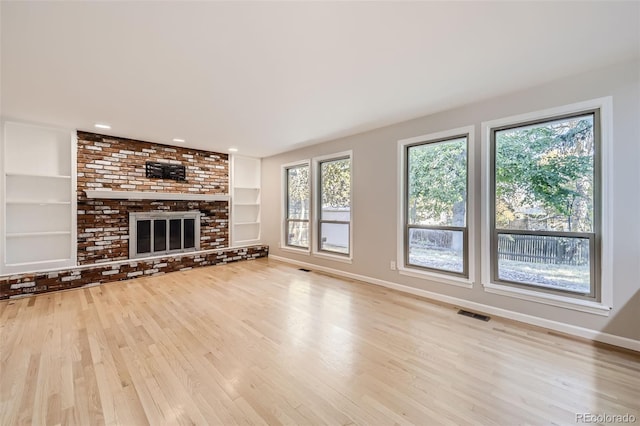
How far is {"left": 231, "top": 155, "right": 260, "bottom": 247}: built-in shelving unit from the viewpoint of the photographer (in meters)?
6.47

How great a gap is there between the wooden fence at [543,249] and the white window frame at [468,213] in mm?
356

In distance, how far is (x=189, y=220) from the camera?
5.76 m

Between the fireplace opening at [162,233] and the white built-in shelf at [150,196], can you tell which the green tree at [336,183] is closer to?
the white built-in shelf at [150,196]

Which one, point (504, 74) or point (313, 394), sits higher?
point (504, 74)

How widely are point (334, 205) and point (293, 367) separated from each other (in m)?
3.40

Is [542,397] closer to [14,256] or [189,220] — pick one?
[189,220]

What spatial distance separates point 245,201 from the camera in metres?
6.80

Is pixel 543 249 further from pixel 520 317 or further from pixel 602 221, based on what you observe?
pixel 520 317

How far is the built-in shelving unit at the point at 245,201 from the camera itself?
255 inches

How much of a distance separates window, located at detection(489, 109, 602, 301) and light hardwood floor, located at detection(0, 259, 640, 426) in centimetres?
60

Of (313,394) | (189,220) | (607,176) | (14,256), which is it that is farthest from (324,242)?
(14,256)

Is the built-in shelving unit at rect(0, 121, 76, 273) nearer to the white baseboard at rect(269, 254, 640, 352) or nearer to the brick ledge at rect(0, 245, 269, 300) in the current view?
the brick ledge at rect(0, 245, 269, 300)

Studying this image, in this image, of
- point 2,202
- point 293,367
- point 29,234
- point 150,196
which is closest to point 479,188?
point 293,367

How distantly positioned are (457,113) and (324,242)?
3.19m
